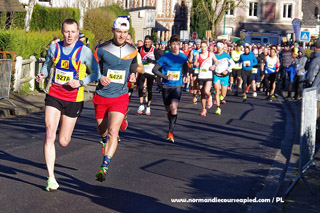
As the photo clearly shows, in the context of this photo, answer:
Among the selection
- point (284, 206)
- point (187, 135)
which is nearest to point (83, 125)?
point (187, 135)

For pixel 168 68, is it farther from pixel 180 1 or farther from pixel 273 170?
pixel 180 1

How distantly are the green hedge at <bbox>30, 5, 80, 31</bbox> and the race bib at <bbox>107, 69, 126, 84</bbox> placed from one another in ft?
87.7

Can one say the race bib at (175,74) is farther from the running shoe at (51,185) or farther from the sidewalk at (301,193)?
the running shoe at (51,185)

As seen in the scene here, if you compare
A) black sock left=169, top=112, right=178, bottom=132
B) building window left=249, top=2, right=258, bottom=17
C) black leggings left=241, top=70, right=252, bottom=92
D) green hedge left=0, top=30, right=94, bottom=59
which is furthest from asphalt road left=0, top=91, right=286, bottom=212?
building window left=249, top=2, right=258, bottom=17

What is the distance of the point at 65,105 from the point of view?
24.6 ft

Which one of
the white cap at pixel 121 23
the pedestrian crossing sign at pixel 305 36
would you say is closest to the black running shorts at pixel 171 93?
the white cap at pixel 121 23

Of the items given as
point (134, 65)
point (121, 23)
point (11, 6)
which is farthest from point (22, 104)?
point (11, 6)

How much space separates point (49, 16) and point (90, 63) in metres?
27.8

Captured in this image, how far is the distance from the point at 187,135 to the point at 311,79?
261 cm

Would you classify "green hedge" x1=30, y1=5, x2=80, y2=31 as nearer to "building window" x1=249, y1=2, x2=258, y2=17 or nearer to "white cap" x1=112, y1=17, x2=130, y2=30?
"white cap" x1=112, y1=17, x2=130, y2=30

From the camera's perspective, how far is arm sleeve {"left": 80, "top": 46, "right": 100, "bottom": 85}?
24.6 feet

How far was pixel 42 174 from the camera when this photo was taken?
26.9 feet

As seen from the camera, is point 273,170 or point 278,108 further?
point 278,108

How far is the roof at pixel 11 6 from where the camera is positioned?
29719 millimetres
